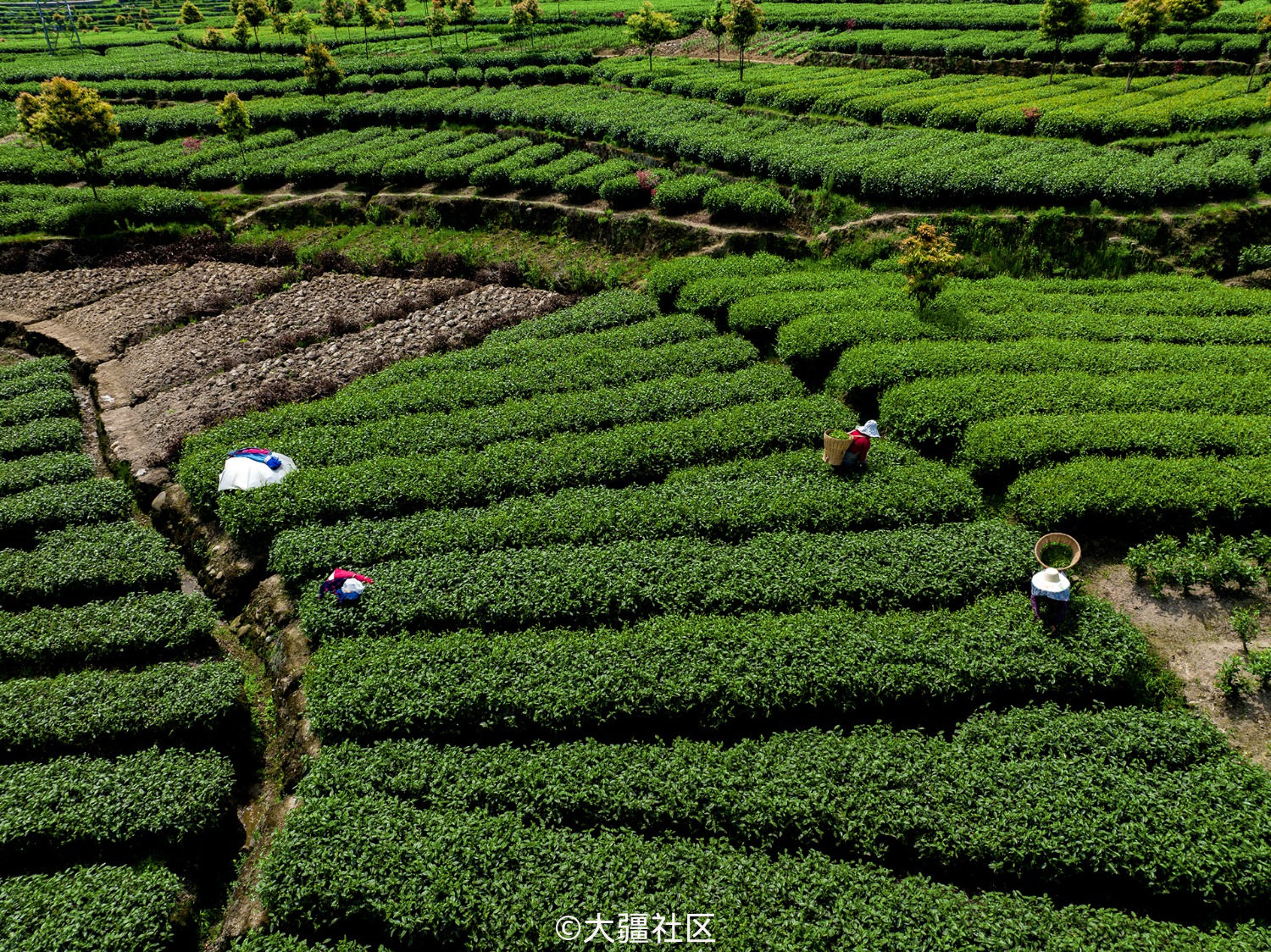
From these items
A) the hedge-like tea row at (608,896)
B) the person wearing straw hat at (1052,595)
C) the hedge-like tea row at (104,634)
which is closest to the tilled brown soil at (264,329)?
the hedge-like tea row at (104,634)

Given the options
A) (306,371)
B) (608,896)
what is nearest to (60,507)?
(306,371)

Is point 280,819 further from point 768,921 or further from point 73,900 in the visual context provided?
point 768,921

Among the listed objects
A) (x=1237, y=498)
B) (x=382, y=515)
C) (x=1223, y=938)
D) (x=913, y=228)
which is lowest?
(x=1223, y=938)

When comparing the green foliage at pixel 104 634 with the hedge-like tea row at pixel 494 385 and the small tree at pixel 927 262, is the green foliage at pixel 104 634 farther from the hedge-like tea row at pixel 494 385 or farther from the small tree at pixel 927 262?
the small tree at pixel 927 262

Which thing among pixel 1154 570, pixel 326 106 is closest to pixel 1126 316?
pixel 1154 570

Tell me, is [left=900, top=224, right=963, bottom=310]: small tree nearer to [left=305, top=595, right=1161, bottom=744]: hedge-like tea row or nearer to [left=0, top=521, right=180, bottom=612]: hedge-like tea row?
[left=305, top=595, right=1161, bottom=744]: hedge-like tea row

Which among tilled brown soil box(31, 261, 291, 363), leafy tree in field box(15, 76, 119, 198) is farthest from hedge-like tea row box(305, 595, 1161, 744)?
leafy tree in field box(15, 76, 119, 198)
